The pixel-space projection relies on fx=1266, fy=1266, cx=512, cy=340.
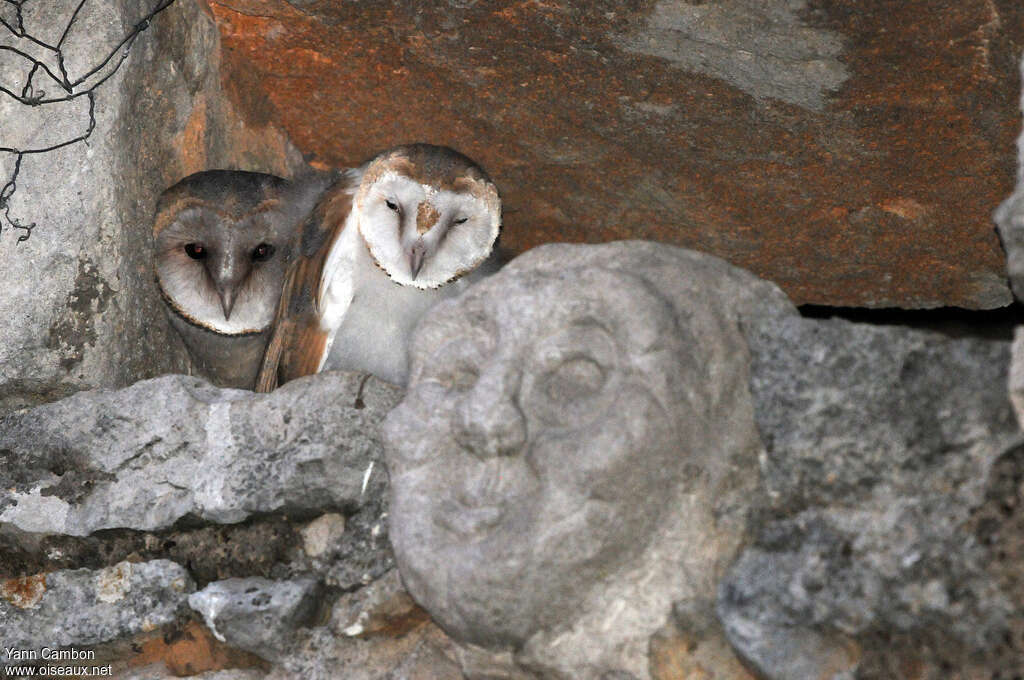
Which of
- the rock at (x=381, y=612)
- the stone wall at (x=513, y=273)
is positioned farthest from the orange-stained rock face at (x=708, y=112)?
the rock at (x=381, y=612)

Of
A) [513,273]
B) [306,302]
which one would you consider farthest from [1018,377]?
[306,302]

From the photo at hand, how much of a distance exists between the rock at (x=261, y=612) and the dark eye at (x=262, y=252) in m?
1.81

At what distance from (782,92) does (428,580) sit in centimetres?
136

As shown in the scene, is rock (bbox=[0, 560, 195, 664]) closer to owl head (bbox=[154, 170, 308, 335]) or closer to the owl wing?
the owl wing

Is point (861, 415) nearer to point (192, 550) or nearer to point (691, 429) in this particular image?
point (691, 429)

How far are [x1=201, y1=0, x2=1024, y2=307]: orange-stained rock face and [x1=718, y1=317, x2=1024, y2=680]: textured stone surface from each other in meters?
0.89

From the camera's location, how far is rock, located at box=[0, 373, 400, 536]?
7.25 ft

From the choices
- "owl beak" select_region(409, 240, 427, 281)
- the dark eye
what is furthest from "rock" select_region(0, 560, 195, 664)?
the dark eye

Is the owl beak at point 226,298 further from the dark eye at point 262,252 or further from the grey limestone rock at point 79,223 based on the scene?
the grey limestone rock at point 79,223

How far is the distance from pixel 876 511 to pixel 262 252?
2524 millimetres

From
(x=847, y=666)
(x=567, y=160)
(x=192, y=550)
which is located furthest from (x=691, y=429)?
(x=567, y=160)

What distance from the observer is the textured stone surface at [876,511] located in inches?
61.4

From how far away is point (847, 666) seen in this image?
1621 millimetres

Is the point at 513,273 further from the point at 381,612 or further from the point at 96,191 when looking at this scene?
the point at 96,191
